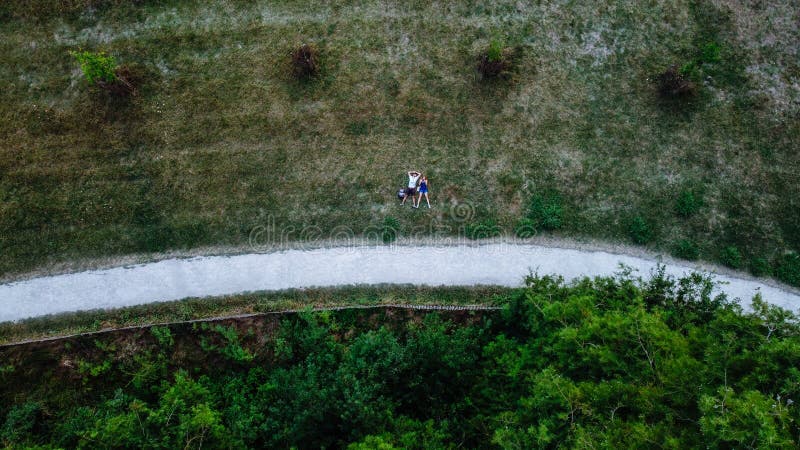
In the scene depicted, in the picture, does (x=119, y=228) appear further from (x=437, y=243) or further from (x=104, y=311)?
(x=437, y=243)

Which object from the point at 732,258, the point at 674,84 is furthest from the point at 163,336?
the point at 674,84

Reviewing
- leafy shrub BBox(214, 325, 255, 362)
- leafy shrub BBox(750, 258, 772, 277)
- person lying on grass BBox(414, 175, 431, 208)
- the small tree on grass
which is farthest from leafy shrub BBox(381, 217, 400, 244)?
leafy shrub BBox(750, 258, 772, 277)

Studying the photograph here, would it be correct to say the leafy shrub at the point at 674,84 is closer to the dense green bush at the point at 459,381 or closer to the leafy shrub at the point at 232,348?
the dense green bush at the point at 459,381

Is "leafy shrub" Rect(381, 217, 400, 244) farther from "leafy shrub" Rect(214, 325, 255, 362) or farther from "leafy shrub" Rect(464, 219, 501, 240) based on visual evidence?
"leafy shrub" Rect(214, 325, 255, 362)

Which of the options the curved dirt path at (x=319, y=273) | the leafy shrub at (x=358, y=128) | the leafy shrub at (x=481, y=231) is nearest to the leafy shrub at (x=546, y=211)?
the curved dirt path at (x=319, y=273)

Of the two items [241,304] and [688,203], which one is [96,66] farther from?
[688,203]
